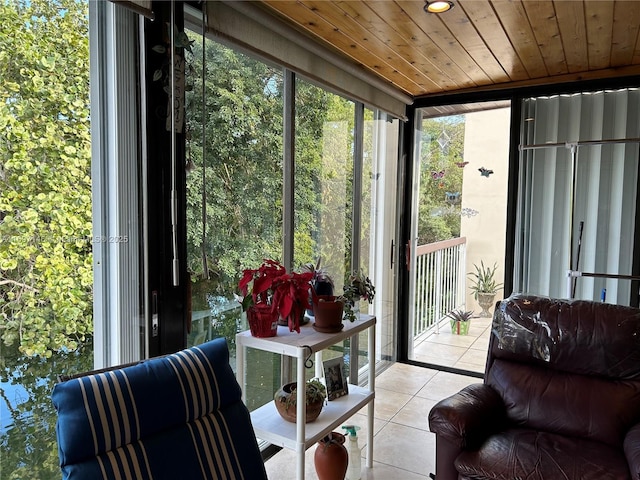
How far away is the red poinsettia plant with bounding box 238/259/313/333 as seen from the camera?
1.99 metres

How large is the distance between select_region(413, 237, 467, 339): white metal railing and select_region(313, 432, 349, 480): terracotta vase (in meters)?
2.26

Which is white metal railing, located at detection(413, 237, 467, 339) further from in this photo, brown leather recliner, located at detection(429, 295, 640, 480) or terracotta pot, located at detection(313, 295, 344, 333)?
terracotta pot, located at detection(313, 295, 344, 333)

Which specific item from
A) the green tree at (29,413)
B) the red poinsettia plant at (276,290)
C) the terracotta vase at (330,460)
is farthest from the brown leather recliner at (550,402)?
the green tree at (29,413)

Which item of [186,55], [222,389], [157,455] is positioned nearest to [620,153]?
[186,55]

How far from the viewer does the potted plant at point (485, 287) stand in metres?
5.27

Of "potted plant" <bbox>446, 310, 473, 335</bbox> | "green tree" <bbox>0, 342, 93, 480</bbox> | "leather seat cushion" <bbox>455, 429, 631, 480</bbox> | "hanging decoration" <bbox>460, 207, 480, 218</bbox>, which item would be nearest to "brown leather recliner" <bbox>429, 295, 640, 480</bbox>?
"leather seat cushion" <bbox>455, 429, 631, 480</bbox>

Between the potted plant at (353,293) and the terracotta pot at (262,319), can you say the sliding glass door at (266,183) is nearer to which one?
the terracotta pot at (262,319)

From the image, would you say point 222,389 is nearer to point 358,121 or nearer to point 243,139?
point 243,139

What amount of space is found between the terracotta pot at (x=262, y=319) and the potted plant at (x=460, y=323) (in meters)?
3.38

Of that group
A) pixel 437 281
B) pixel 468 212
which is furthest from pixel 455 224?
pixel 437 281

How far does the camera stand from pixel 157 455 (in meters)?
1.30

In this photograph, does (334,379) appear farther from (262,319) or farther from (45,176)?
→ (45,176)

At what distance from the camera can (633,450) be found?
1786 mm

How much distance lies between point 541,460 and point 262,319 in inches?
48.1
